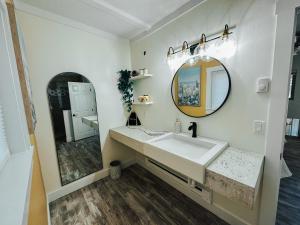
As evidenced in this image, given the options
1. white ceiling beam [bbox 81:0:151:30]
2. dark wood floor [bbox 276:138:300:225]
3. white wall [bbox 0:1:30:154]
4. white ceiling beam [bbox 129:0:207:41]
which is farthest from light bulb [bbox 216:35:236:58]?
dark wood floor [bbox 276:138:300:225]

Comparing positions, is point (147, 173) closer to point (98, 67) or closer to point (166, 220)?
point (166, 220)

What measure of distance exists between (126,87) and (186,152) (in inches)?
65.1

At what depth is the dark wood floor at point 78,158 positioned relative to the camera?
80.5 inches

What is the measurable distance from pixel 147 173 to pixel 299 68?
5246 mm

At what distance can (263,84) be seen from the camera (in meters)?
1.20

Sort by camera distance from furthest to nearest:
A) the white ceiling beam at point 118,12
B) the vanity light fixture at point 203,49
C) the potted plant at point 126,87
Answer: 1. the potted plant at point 126,87
2. the white ceiling beam at point 118,12
3. the vanity light fixture at point 203,49

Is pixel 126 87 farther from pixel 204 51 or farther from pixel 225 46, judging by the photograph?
pixel 225 46

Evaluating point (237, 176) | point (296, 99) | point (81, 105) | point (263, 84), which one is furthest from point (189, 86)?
point (296, 99)

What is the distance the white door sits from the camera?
2088 mm

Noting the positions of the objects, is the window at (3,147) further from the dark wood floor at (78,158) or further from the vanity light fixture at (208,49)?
the vanity light fixture at (208,49)

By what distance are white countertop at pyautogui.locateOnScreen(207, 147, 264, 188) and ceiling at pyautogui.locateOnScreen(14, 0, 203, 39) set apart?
1.74 meters

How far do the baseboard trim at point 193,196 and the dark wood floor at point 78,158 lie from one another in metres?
0.91

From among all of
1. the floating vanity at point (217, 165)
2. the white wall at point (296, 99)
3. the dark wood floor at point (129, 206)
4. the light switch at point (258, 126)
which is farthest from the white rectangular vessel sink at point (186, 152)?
the white wall at point (296, 99)

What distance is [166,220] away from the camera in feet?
5.26
